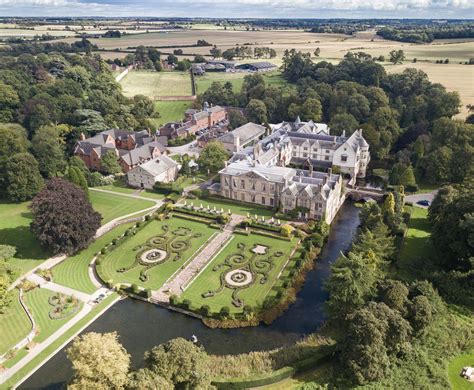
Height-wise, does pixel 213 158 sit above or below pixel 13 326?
above

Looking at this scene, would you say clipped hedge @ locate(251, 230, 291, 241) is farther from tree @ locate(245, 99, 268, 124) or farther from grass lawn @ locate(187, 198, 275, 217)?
tree @ locate(245, 99, 268, 124)

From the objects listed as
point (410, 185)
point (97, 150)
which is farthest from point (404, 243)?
point (97, 150)

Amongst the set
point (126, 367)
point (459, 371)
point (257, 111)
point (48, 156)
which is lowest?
point (459, 371)

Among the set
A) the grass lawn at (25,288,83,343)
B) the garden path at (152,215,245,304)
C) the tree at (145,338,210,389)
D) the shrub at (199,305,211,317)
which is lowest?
the grass lawn at (25,288,83,343)

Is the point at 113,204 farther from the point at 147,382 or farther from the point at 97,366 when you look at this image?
the point at 147,382

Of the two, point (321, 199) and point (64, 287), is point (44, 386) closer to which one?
point (64, 287)

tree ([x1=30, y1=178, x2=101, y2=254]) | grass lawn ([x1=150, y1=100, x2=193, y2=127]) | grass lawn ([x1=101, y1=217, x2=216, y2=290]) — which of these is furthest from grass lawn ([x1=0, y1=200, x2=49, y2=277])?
grass lawn ([x1=150, y1=100, x2=193, y2=127])

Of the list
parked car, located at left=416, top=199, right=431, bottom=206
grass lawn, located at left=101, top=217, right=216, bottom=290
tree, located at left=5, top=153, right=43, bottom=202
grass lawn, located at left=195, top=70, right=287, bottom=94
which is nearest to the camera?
grass lawn, located at left=101, top=217, right=216, bottom=290

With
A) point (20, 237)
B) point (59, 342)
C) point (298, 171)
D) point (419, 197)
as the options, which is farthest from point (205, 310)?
point (419, 197)
